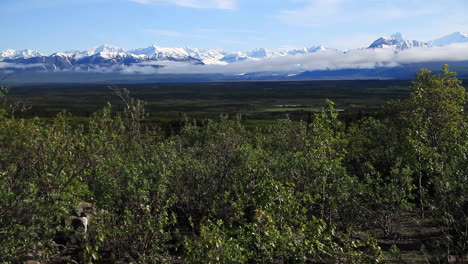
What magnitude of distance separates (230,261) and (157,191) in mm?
6596

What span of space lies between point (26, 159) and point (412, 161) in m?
21.6

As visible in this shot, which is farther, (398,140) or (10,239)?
(398,140)

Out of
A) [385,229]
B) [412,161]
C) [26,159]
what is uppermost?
[26,159]

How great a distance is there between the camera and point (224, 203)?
64.8ft

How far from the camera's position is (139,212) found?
16109mm

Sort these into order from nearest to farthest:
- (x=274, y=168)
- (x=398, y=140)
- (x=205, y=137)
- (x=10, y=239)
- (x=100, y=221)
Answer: (x=10, y=239), (x=100, y=221), (x=274, y=168), (x=398, y=140), (x=205, y=137)

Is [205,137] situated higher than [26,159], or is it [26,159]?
[26,159]

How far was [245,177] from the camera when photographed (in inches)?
724

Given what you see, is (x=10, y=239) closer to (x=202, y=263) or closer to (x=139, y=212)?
(x=139, y=212)

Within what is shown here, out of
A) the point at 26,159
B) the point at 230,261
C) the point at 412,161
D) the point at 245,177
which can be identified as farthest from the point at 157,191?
the point at 412,161

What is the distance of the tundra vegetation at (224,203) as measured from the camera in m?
12.3

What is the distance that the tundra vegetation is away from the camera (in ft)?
40.2

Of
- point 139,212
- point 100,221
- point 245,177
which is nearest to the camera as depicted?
point 100,221

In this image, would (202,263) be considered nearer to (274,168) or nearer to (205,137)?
(274,168)
